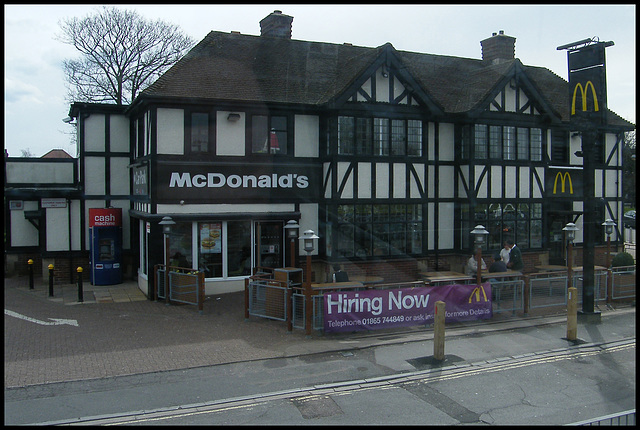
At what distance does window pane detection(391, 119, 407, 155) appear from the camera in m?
18.2

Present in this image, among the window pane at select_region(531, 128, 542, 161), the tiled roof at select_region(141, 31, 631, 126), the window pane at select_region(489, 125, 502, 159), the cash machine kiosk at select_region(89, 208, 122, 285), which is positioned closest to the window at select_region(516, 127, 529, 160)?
the window pane at select_region(531, 128, 542, 161)

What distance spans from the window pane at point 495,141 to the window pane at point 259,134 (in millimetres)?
7809

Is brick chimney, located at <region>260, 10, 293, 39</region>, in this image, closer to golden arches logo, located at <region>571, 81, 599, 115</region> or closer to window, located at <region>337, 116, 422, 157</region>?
window, located at <region>337, 116, 422, 157</region>

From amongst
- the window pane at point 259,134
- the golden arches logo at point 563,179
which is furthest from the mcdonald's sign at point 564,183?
the window pane at point 259,134

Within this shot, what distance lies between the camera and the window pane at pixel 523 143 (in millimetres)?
19922

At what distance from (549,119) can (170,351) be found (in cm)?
1539

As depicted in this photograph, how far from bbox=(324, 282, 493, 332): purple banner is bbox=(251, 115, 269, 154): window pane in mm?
6572

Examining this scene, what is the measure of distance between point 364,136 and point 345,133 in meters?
0.64

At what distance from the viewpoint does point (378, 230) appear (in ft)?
59.8

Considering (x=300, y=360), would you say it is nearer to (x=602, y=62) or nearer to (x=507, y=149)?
(x=602, y=62)

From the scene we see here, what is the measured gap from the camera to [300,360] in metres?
10.7

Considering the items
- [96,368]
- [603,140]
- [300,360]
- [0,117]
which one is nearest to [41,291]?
[96,368]

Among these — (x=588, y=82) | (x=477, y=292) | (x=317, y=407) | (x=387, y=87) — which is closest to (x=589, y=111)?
(x=588, y=82)

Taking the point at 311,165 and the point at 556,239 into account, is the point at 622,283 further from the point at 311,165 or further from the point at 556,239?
the point at 311,165
